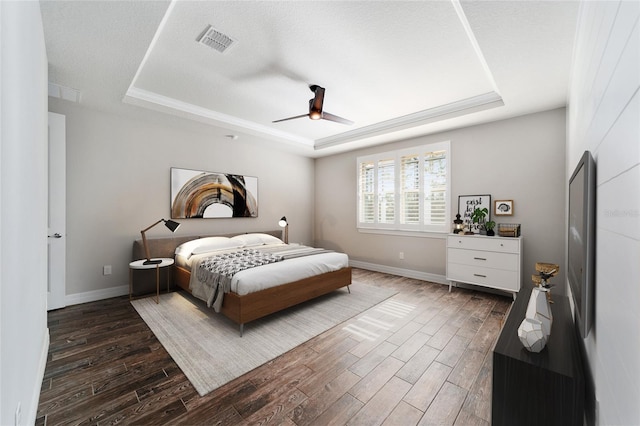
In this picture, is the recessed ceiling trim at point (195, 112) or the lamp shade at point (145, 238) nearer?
the recessed ceiling trim at point (195, 112)

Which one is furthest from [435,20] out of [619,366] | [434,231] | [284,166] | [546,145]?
[284,166]

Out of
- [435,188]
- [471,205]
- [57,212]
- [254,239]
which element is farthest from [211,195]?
[471,205]

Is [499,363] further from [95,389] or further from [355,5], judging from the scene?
[95,389]

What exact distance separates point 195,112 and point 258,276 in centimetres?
249

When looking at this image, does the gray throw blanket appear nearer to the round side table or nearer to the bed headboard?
the round side table

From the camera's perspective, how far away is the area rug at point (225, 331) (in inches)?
81.4

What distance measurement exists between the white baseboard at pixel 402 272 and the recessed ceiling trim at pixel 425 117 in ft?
7.99

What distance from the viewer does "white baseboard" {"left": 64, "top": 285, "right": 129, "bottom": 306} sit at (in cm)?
329

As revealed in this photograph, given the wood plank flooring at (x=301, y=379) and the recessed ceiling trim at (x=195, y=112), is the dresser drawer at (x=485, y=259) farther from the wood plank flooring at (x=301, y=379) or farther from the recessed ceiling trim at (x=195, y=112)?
the recessed ceiling trim at (x=195, y=112)

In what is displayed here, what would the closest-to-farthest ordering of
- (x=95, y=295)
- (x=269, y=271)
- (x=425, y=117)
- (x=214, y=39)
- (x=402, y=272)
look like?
(x=214, y=39) → (x=269, y=271) → (x=95, y=295) → (x=425, y=117) → (x=402, y=272)

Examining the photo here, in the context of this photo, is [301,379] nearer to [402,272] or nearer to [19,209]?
[19,209]

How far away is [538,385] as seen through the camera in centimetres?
119

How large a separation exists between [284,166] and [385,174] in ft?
6.96

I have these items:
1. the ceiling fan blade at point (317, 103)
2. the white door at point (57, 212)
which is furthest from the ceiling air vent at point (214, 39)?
the white door at point (57, 212)
